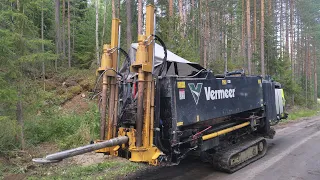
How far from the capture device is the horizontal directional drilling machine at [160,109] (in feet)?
16.4

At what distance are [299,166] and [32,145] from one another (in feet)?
25.4

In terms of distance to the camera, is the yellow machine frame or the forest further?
the forest

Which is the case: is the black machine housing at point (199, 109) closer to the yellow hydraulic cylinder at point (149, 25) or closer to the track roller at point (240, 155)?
the track roller at point (240, 155)

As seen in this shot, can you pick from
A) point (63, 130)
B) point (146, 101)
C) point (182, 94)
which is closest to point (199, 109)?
point (182, 94)

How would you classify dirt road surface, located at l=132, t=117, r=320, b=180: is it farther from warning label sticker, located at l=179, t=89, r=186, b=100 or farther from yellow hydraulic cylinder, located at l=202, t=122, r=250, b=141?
warning label sticker, located at l=179, t=89, r=186, b=100

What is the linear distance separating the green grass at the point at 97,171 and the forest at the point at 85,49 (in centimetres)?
205

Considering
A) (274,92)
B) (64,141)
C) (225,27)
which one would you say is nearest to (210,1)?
(225,27)

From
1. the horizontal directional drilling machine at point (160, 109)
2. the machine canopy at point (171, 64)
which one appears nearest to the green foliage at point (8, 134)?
the horizontal directional drilling machine at point (160, 109)

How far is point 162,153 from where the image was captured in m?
5.20

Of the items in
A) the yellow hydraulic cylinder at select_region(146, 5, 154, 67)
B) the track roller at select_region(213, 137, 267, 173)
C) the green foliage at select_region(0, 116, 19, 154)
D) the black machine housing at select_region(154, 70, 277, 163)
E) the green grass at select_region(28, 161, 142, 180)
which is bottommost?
the green grass at select_region(28, 161, 142, 180)

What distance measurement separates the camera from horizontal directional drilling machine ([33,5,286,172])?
16.4ft

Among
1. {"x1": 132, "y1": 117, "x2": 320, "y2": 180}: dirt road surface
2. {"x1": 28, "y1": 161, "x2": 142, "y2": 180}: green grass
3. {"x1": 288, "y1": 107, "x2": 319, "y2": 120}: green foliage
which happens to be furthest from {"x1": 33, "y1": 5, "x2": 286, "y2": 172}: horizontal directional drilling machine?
{"x1": 288, "y1": 107, "x2": 319, "y2": 120}: green foliage

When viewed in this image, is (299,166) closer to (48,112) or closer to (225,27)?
(48,112)

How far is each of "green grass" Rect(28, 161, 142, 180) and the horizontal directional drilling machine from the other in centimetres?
112
